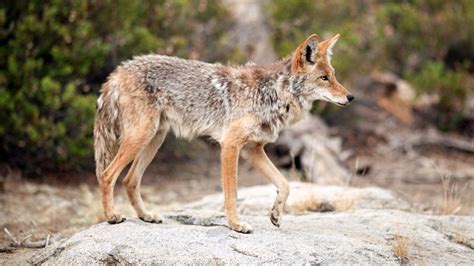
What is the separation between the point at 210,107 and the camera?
7660 millimetres

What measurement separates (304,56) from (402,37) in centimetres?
1201

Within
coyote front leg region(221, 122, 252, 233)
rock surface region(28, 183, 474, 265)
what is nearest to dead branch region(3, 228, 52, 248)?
rock surface region(28, 183, 474, 265)

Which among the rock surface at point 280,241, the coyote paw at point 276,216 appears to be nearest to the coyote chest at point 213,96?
the coyote paw at point 276,216

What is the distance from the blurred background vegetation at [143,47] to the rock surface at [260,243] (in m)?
4.83

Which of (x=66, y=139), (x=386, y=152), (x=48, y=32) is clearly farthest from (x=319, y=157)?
(x=48, y=32)

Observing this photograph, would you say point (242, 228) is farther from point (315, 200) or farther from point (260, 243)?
point (315, 200)

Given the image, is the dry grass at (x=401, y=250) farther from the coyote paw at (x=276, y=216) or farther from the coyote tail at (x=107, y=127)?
the coyote tail at (x=107, y=127)

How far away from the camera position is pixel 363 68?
17.8 m

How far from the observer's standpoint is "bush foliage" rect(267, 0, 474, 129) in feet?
54.8

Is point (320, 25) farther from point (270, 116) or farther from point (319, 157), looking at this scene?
point (270, 116)

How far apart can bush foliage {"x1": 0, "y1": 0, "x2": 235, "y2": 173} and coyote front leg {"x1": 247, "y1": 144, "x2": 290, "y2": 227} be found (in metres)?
5.03

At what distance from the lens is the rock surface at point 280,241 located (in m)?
6.35

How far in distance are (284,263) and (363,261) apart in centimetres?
79

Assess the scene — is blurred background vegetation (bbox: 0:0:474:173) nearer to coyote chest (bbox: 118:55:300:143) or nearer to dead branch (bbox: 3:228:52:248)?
dead branch (bbox: 3:228:52:248)
